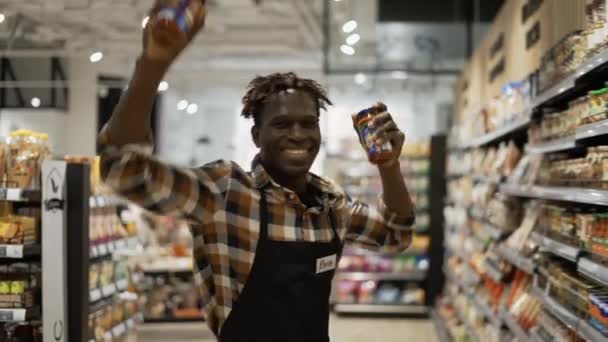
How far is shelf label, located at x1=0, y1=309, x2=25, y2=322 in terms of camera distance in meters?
3.98

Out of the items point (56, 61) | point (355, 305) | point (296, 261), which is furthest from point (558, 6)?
point (56, 61)

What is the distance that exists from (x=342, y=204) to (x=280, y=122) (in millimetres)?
304

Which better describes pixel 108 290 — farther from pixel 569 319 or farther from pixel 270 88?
pixel 270 88

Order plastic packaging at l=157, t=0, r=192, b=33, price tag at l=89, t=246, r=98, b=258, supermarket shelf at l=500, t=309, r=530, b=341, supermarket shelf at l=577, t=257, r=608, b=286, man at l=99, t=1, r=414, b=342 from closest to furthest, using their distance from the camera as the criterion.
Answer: plastic packaging at l=157, t=0, r=192, b=33
man at l=99, t=1, r=414, b=342
supermarket shelf at l=577, t=257, r=608, b=286
supermarket shelf at l=500, t=309, r=530, b=341
price tag at l=89, t=246, r=98, b=258

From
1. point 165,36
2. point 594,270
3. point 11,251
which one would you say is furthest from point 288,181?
point 11,251

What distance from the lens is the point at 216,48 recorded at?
12961 mm

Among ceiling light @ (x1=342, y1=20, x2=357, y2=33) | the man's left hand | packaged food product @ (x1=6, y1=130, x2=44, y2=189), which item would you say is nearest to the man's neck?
the man's left hand

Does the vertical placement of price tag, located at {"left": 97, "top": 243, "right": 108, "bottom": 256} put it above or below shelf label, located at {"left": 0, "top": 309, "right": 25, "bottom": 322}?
above

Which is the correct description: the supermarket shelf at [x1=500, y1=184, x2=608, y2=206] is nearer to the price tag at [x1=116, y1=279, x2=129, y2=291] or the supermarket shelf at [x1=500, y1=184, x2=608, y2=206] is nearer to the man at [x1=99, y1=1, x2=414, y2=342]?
the man at [x1=99, y1=1, x2=414, y2=342]

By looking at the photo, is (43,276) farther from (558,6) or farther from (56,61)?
(56,61)

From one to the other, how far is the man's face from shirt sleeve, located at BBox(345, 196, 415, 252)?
278 millimetres

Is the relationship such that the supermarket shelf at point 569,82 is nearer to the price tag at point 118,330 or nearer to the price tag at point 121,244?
the price tag at point 121,244

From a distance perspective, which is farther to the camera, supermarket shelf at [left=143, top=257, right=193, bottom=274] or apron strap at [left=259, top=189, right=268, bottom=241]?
supermarket shelf at [left=143, top=257, right=193, bottom=274]

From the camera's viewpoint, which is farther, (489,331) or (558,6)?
(489,331)
